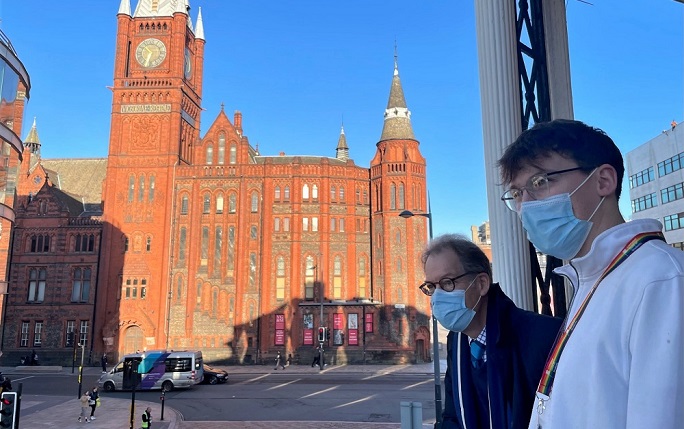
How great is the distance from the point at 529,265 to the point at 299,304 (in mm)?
36426

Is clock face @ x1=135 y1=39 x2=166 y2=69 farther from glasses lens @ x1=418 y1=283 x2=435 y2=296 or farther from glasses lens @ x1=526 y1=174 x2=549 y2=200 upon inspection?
glasses lens @ x1=526 y1=174 x2=549 y2=200

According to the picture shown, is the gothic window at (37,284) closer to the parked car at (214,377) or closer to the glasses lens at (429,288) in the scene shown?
the parked car at (214,377)

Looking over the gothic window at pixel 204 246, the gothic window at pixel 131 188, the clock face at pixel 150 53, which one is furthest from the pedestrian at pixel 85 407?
the clock face at pixel 150 53

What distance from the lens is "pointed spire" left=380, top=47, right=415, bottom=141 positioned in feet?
150

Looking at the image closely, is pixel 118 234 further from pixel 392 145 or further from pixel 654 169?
pixel 654 169

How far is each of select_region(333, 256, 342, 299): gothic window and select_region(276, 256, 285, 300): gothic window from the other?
14.7 feet

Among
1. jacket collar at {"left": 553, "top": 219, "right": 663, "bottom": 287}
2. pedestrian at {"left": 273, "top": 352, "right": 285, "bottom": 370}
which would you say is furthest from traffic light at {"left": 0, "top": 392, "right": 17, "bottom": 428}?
pedestrian at {"left": 273, "top": 352, "right": 285, "bottom": 370}

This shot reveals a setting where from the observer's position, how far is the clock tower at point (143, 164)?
1633 inches

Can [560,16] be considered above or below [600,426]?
above

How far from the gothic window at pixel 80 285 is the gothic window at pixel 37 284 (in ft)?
8.97

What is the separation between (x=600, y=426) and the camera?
1363mm

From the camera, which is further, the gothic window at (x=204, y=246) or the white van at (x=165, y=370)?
the gothic window at (x=204, y=246)

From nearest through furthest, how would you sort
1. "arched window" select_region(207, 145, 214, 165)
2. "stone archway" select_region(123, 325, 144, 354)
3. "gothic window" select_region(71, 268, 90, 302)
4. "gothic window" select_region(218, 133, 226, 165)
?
"stone archway" select_region(123, 325, 144, 354) < "gothic window" select_region(71, 268, 90, 302) < "arched window" select_region(207, 145, 214, 165) < "gothic window" select_region(218, 133, 226, 165)

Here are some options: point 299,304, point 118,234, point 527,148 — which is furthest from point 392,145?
point 527,148
